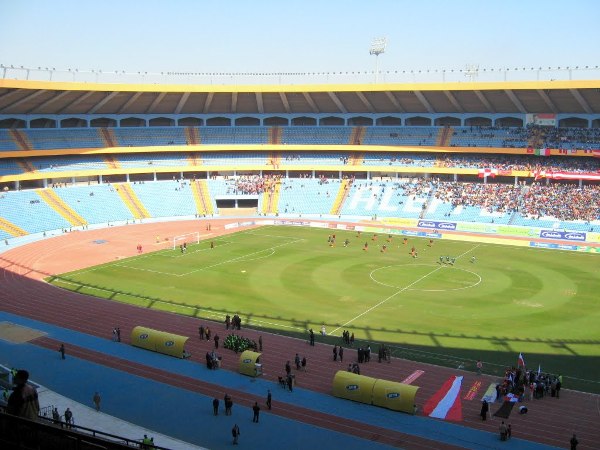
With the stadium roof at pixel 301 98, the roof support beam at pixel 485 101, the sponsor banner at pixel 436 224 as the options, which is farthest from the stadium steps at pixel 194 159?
the roof support beam at pixel 485 101

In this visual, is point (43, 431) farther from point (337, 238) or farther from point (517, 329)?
point (337, 238)

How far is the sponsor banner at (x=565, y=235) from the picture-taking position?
56125 millimetres

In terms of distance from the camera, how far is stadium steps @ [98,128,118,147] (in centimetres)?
7241

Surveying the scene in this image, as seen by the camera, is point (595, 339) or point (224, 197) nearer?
point (595, 339)

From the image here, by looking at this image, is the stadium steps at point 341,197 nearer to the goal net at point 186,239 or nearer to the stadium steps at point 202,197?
the stadium steps at point 202,197

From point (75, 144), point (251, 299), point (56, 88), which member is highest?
point (56, 88)

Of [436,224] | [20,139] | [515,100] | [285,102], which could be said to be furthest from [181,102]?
[515,100]

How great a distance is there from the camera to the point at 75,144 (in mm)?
70000

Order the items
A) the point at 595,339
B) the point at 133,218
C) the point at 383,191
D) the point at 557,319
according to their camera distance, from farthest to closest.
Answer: the point at 383,191 < the point at 133,218 < the point at 557,319 < the point at 595,339

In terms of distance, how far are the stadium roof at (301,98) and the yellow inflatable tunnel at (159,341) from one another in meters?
36.8

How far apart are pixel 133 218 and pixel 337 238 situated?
2354cm

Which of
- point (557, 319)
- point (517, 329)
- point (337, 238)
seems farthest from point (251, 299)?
point (337, 238)

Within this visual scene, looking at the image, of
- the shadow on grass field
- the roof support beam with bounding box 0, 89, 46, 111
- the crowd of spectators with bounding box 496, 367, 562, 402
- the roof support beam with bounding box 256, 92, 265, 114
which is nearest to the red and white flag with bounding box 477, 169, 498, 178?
the roof support beam with bounding box 256, 92, 265, 114

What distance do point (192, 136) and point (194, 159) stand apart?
3.10 m
